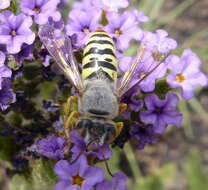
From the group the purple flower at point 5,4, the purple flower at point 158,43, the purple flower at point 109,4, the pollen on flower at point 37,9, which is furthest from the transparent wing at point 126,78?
the purple flower at point 5,4

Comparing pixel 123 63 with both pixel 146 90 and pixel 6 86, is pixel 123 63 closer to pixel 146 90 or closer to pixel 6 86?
pixel 146 90

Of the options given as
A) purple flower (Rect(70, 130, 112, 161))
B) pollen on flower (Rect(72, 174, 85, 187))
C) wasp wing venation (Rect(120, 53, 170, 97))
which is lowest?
pollen on flower (Rect(72, 174, 85, 187))

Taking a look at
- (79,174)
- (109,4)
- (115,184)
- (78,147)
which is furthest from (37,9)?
(115,184)

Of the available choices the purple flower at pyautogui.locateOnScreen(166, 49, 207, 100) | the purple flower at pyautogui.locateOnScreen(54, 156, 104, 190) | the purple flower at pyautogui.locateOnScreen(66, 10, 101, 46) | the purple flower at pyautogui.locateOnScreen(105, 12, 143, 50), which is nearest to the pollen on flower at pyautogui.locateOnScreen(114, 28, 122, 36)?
A: the purple flower at pyautogui.locateOnScreen(105, 12, 143, 50)

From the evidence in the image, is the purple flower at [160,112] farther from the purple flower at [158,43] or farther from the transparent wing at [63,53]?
the transparent wing at [63,53]

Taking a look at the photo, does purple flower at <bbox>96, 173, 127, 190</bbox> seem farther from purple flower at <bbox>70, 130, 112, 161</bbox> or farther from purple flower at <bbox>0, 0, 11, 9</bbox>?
purple flower at <bbox>0, 0, 11, 9</bbox>
